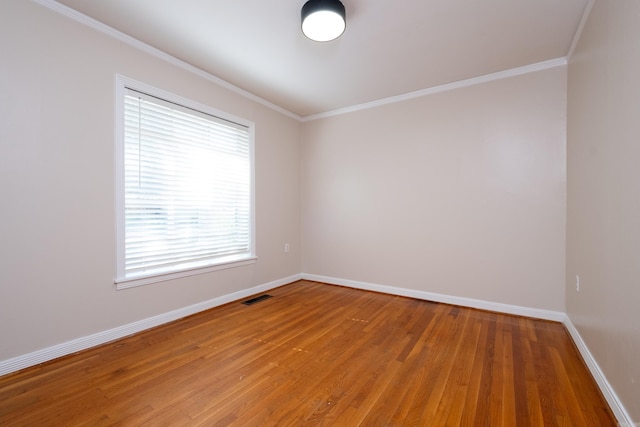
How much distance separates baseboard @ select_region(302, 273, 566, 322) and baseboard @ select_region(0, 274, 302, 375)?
5.14ft

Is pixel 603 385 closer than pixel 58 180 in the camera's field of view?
Yes

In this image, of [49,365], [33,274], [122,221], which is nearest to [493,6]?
[122,221]

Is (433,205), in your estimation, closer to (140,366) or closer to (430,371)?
(430,371)

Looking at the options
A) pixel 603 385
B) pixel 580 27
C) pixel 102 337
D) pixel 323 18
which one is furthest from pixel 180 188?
pixel 580 27

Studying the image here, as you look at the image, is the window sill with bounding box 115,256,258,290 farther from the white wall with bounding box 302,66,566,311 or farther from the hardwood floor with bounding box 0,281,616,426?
the white wall with bounding box 302,66,566,311

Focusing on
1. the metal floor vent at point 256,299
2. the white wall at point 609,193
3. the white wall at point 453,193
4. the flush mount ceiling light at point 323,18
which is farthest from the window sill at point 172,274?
the white wall at point 609,193

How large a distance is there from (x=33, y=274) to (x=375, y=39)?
3.32m

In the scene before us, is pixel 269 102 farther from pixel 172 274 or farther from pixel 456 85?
pixel 172 274

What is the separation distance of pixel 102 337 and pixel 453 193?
3862mm

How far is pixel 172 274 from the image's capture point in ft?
9.21

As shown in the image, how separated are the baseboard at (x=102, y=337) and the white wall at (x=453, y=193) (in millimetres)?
1802

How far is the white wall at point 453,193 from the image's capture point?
2834 mm

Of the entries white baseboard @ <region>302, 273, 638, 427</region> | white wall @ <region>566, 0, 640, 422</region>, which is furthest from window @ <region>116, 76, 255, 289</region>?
white wall @ <region>566, 0, 640, 422</region>

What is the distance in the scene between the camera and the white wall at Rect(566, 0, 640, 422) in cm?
135
